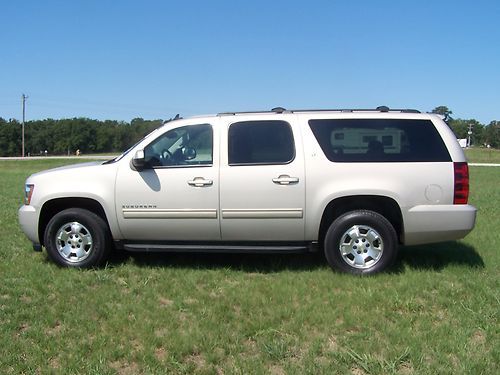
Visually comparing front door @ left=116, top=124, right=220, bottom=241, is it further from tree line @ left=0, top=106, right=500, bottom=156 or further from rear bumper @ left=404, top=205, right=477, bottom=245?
tree line @ left=0, top=106, right=500, bottom=156

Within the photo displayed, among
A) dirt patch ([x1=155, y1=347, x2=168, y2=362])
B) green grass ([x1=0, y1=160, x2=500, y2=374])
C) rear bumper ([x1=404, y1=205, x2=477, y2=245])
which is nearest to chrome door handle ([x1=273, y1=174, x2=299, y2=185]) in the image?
green grass ([x1=0, y1=160, x2=500, y2=374])

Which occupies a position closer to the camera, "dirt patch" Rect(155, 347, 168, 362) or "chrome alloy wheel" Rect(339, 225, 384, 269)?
"dirt patch" Rect(155, 347, 168, 362)

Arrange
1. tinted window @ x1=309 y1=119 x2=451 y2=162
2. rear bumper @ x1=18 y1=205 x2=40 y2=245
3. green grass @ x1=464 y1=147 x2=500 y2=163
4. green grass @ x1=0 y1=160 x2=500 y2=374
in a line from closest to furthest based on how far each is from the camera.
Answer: green grass @ x1=0 y1=160 x2=500 y2=374
tinted window @ x1=309 y1=119 x2=451 y2=162
rear bumper @ x1=18 y1=205 x2=40 y2=245
green grass @ x1=464 y1=147 x2=500 y2=163

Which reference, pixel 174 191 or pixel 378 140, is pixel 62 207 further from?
pixel 378 140

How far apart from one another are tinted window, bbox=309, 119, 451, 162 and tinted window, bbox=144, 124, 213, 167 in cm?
120

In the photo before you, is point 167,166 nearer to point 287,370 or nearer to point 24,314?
point 24,314

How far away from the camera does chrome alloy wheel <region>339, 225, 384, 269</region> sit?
543 centimetres

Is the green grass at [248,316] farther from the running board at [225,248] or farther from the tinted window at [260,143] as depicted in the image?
the tinted window at [260,143]

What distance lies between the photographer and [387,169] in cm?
537

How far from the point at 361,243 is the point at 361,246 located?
1.3 inches

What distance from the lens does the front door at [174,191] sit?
5465mm

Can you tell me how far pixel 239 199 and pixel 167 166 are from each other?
0.90 meters

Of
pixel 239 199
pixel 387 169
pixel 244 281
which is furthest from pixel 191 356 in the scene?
pixel 387 169

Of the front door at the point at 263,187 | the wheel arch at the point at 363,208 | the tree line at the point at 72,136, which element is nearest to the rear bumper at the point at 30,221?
the front door at the point at 263,187
